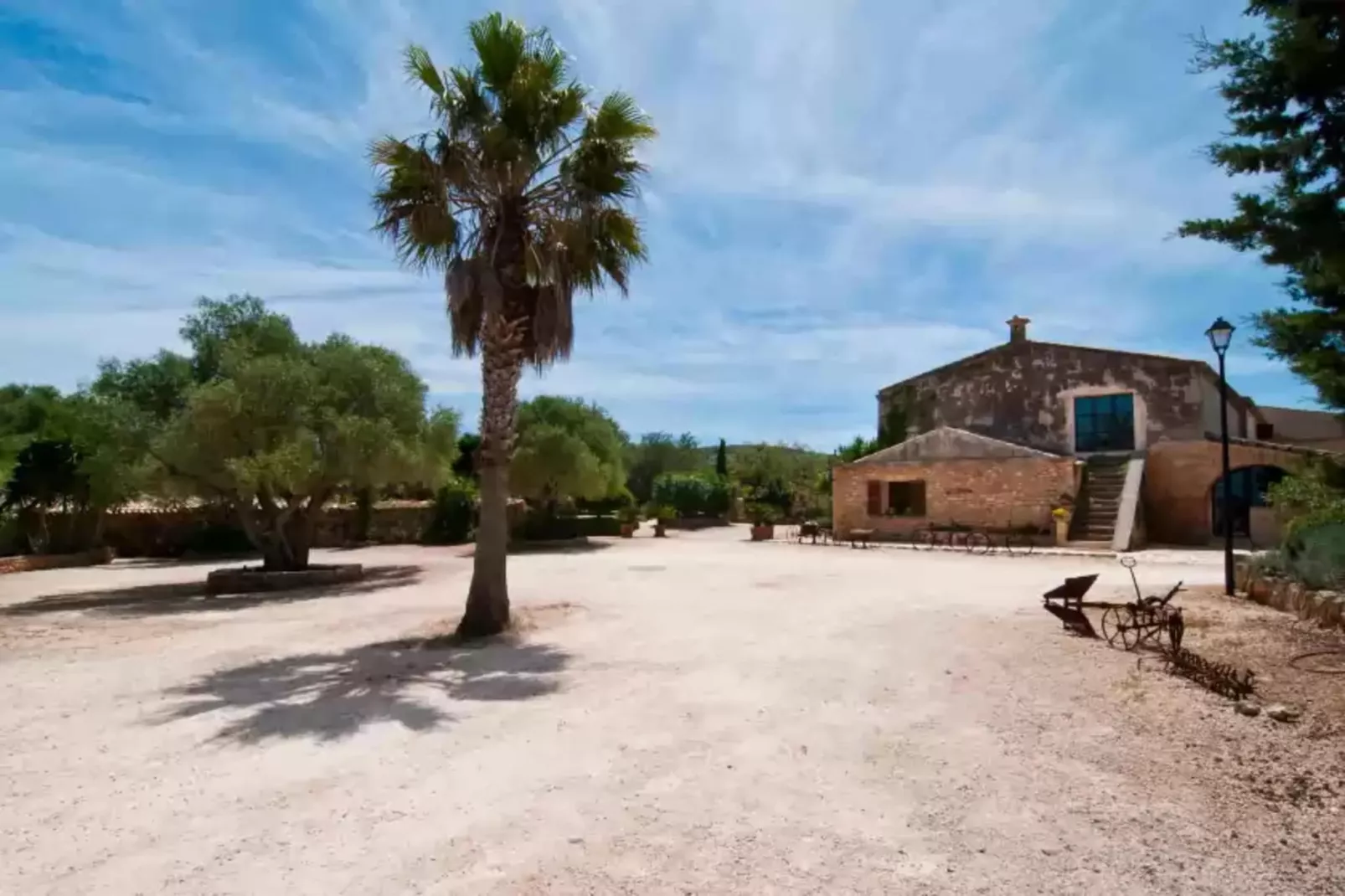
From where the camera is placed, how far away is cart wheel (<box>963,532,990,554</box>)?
22.2 m

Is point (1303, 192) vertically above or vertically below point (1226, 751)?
above

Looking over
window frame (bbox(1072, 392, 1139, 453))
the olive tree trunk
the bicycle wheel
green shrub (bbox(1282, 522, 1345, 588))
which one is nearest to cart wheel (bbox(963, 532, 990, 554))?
the bicycle wheel

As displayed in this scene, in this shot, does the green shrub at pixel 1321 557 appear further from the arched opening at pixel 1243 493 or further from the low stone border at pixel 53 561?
the low stone border at pixel 53 561

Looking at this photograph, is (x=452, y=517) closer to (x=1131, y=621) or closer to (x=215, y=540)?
(x=215, y=540)

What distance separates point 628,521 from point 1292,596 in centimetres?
2412

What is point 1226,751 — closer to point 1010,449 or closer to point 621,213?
point 621,213

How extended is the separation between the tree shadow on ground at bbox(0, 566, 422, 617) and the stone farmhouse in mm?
16121

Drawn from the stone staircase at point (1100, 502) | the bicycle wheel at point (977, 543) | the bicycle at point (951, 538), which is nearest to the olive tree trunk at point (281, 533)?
the bicycle at point (951, 538)

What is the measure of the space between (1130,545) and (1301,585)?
1228cm

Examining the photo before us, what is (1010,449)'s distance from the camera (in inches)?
1013

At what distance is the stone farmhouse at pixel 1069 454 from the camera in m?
24.0

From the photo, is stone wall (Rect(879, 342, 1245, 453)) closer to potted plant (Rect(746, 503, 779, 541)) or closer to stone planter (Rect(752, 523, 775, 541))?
potted plant (Rect(746, 503, 779, 541))

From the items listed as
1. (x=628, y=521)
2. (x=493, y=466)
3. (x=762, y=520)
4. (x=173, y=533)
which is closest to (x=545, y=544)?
(x=628, y=521)

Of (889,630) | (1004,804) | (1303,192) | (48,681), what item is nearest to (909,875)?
(1004,804)
